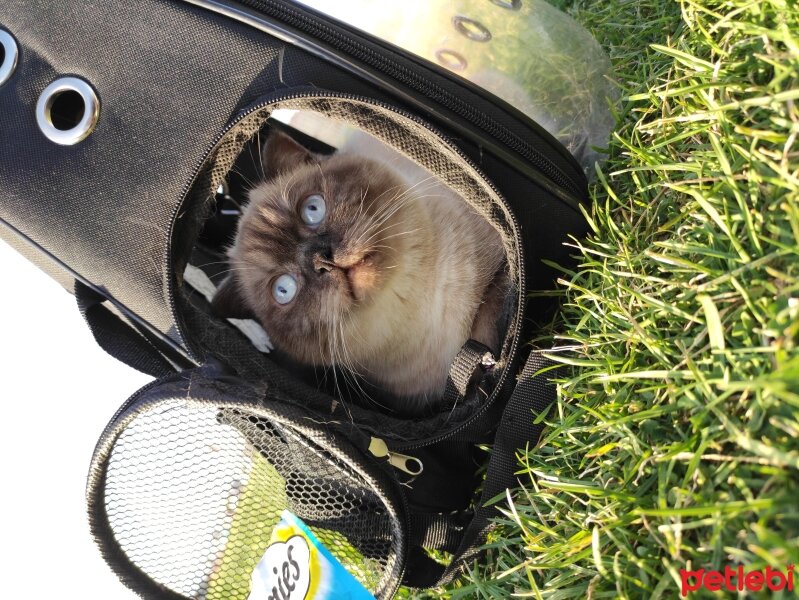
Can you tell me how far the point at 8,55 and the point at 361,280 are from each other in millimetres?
1022

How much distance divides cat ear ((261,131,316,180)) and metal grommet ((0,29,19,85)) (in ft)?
2.35

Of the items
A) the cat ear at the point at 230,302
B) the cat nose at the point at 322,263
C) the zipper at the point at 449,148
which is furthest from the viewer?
the cat ear at the point at 230,302

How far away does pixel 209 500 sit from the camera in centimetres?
164

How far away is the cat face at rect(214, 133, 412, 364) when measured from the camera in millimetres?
1734

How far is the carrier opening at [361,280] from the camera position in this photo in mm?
1711

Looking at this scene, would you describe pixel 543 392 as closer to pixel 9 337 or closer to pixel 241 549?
pixel 241 549

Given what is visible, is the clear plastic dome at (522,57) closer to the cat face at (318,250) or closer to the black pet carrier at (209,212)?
the black pet carrier at (209,212)

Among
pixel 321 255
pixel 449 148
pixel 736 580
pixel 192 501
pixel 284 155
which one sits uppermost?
pixel 284 155

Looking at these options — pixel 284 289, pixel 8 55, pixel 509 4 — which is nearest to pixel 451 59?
pixel 509 4

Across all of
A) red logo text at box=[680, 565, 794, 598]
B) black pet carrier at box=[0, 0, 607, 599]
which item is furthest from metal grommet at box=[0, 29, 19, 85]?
red logo text at box=[680, 565, 794, 598]

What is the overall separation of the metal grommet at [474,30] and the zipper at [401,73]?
314 mm

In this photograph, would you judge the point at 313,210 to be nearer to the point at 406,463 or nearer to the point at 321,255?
the point at 321,255

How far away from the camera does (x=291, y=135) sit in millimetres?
2285

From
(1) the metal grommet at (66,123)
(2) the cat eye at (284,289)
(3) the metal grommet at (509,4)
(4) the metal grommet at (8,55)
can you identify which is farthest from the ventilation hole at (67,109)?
(3) the metal grommet at (509,4)
